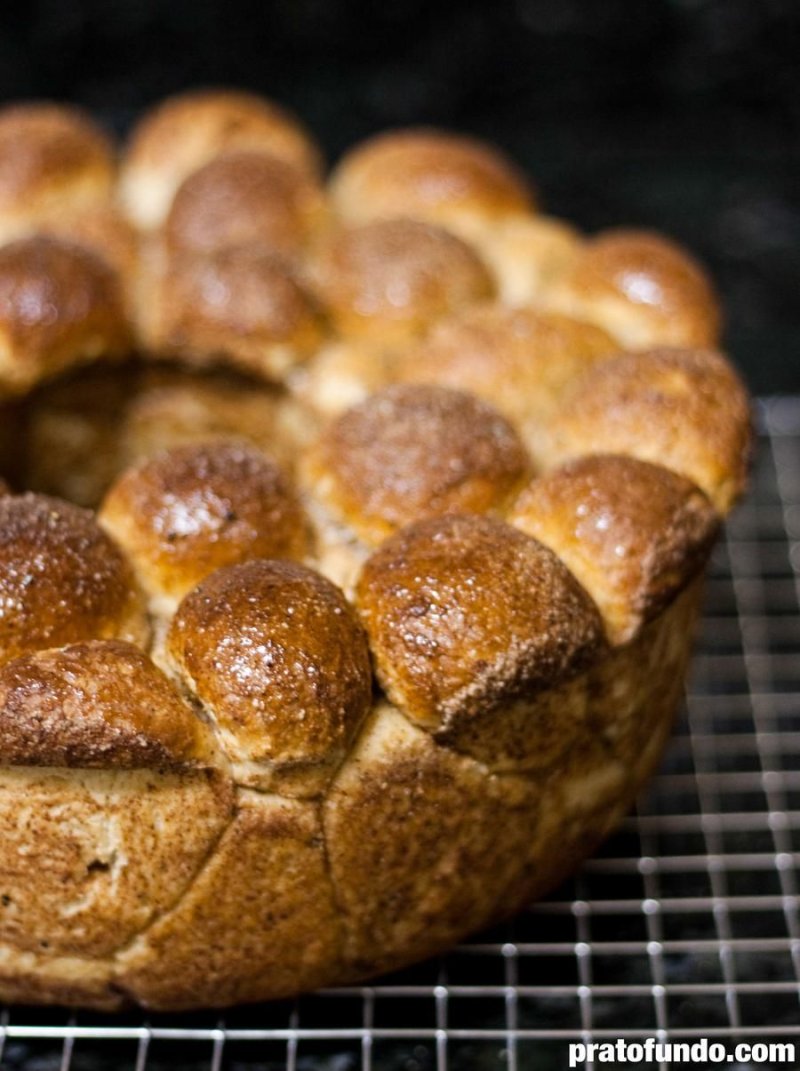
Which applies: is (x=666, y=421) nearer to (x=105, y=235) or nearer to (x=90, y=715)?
(x=90, y=715)

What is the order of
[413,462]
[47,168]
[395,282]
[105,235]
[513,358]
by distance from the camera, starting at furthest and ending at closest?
1. [47,168]
2. [105,235]
3. [395,282]
4. [513,358]
5. [413,462]

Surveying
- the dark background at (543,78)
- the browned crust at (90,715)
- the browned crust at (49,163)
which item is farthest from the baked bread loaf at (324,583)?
the dark background at (543,78)

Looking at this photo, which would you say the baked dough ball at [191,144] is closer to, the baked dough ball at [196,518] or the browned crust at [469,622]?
the baked dough ball at [196,518]

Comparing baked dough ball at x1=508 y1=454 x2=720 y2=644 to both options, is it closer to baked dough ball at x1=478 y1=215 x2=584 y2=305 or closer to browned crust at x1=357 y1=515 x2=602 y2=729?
browned crust at x1=357 y1=515 x2=602 y2=729

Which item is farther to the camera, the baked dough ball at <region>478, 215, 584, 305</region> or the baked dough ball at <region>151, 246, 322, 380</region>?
the baked dough ball at <region>478, 215, 584, 305</region>

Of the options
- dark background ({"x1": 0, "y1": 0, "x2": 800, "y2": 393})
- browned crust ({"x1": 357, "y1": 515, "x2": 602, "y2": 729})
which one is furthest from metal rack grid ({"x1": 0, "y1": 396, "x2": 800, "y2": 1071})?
dark background ({"x1": 0, "y1": 0, "x2": 800, "y2": 393})

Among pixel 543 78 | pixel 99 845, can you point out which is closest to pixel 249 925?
pixel 99 845
